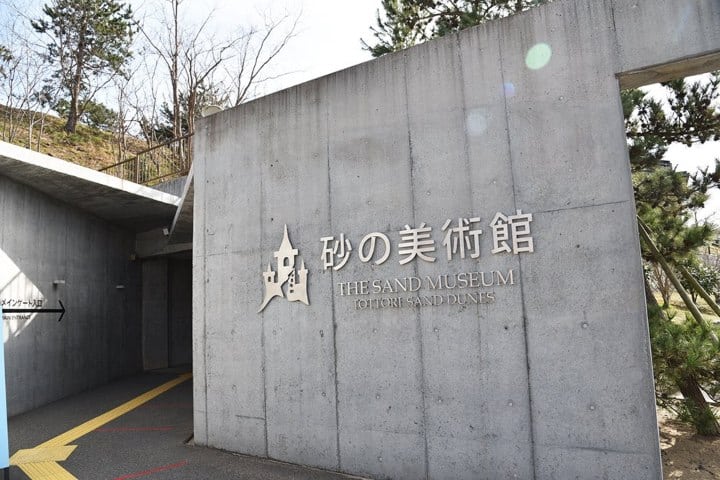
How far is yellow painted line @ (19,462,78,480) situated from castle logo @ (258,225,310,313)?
7.91ft

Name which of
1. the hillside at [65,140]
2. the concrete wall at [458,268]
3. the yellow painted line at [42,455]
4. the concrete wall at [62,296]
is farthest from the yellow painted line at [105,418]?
the hillside at [65,140]

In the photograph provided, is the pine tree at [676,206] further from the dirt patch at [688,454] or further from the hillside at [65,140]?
the hillside at [65,140]

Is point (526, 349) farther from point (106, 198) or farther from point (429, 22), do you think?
point (106, 198)

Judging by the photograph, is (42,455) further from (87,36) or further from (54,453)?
(87,36)

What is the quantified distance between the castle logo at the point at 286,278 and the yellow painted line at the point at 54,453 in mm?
2541

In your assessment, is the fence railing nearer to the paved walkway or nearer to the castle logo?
the paved walkway

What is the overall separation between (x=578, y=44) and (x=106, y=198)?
27.0ft

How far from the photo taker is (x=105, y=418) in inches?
279

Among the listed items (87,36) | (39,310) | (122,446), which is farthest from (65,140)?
(122,446)

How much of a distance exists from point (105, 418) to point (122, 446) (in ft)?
5.36

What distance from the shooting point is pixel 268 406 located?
5168mm

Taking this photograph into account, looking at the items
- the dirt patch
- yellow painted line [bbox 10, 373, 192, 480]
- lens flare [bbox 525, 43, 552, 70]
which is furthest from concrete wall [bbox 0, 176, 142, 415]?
the dirt patch

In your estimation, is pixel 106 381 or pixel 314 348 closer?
pixel 314 348

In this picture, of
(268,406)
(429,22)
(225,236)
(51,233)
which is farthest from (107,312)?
(429,22)
